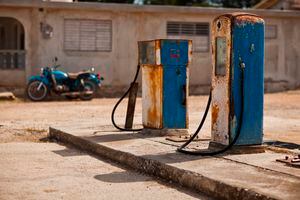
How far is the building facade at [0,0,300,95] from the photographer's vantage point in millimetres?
22219

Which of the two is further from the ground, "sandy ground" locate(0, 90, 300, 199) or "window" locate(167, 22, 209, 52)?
"window" locate(167, 22, 209, 52)

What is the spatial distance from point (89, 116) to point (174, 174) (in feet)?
27.8

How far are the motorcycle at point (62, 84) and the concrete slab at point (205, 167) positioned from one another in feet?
35.7

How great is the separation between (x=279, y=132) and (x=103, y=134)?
3422mm

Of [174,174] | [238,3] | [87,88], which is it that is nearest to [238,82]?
[174,174]

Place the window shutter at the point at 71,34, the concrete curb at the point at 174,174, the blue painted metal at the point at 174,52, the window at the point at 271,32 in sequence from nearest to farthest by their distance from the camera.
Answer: the concrete curb at the point at 174,174, the blue painted metal at the point at 174,52, the window shutter at the point at 71,34, the window at the point at 271,32

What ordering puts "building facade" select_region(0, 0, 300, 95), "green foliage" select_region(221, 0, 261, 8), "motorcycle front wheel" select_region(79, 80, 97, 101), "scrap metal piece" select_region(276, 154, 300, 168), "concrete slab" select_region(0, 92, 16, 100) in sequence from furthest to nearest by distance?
"green foliage" select_region(221, 0, 261, 8) < "building facade" select_region(0, 0, 300, 95) < "motorcycle front wheel" select_region(79, 80, 97, 101) < "concrete slab" select_region(0, 92, 16, 100) < "scrap metal piece" select_region(276, 154, 300, 168)

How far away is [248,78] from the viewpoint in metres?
7.89

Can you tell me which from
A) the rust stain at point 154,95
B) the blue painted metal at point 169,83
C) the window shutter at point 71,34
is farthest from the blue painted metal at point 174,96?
the window shutter at point 71,34

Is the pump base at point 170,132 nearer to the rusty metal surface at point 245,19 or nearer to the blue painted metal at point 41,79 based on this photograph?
the rusty metal surface at point 245,19

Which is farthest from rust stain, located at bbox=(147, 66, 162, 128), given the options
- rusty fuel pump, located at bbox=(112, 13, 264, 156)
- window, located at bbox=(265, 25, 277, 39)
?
→ window, located at bbox=(265, 25, 277, 39)

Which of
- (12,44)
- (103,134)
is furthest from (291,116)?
(12,44)

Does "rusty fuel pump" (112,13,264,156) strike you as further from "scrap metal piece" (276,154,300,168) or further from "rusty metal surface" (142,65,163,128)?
"rusty metal surface" (142,65,163,128)

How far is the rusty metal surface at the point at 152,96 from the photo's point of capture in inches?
393
